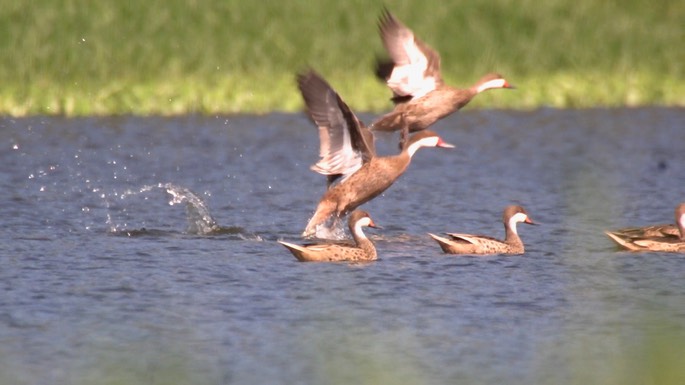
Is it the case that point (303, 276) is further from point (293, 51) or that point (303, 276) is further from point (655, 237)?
point (293, 51)

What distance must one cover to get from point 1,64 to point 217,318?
16.5 m

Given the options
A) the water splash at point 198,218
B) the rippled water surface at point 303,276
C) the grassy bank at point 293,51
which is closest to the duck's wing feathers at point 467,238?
the rippled water surface at point 303,276

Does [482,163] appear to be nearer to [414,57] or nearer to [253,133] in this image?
[253,133]

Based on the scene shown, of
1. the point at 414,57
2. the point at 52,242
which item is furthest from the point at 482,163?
the point at 52,242

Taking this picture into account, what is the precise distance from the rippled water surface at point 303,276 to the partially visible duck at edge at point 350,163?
41cm

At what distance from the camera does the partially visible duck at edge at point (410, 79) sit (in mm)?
14531

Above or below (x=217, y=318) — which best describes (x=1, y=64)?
above

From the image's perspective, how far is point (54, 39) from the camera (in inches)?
1061

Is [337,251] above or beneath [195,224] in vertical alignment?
beneath

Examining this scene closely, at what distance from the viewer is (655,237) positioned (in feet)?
41.7

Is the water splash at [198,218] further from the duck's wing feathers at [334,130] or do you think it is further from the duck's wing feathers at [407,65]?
the duck's wing feathers at [407,65]

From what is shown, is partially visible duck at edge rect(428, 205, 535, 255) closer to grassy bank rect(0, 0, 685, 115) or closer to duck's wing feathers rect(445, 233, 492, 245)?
duck's wing feathers rect(445, 233, 492, 245)

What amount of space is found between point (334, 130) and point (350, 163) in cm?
51

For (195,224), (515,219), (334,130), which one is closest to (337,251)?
(334,130)
